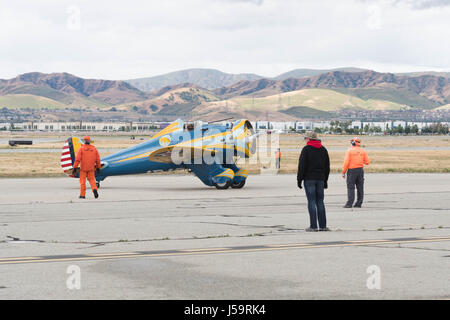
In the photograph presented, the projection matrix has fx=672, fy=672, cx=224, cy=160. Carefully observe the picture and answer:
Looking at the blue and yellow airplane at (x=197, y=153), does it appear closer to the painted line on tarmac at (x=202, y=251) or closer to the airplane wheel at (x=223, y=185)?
the airplane wheel at (x=223, y=185)

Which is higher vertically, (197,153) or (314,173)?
(197,153)

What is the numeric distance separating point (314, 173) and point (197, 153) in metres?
12.3

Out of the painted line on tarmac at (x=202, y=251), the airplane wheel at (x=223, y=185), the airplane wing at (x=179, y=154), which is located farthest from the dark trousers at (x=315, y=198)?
the airplane wing at (x=179, y=154)

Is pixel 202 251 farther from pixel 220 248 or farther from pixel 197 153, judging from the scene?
pixel 197 153

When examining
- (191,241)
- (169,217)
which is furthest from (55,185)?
(191,241)

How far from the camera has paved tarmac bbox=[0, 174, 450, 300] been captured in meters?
7.99

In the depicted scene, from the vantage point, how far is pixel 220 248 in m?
11.3

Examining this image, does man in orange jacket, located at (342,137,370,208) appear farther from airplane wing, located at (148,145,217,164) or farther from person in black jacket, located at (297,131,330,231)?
airplane wing, located at (148,145,217,164)

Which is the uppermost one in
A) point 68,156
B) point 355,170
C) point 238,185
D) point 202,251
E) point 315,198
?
point 68,156

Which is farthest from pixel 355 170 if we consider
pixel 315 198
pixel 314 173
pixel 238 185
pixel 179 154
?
pixel 179 154

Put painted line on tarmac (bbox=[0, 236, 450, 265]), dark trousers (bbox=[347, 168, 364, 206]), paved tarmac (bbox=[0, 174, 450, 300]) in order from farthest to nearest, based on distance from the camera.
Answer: dark trousers (bbox=[347, 168, 364, 206]) → painted line on tarmac (bbox=[0, 236, 450, 265]) → paved tarmac (bbox=[0, 174, 450, 300])

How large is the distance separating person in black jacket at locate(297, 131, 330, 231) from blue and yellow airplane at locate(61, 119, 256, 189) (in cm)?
1169

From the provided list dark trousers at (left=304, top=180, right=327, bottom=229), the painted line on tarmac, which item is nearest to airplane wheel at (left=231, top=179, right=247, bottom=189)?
dark trousers at (left=304, top=180, right=327, bottom=229)

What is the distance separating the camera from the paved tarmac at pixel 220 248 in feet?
26.2
